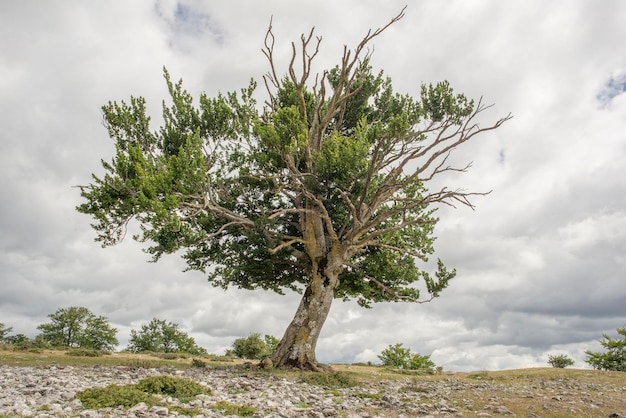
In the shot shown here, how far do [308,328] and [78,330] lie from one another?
47905mm

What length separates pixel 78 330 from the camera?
57.9 meters

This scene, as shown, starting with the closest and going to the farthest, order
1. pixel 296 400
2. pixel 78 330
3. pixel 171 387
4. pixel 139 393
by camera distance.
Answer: pixel 139 393, pixel 171 387, pixel 296 400, pixel 78 330

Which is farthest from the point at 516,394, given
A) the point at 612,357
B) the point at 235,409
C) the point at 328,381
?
the point at 612,357

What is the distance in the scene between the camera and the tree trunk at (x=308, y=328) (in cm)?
2297

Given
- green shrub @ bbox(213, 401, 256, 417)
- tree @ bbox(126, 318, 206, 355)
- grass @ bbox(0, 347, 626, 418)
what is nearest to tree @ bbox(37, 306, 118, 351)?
tree @ bbox(126, 318, 206, 355)

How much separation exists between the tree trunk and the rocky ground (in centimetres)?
346

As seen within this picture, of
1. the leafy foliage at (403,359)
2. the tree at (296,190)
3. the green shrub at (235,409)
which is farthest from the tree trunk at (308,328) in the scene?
the leafy foliage at (403,359)

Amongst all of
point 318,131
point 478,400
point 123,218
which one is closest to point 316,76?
point 318,131

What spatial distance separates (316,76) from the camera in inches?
1035

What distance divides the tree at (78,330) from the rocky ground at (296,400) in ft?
144

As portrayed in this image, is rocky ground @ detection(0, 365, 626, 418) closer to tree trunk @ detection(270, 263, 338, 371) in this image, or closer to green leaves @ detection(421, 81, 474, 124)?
tree trunk @ detection(270, 263, 338, 371)

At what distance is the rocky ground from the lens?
1014 cm

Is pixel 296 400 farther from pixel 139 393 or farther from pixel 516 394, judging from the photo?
pixel 516 394

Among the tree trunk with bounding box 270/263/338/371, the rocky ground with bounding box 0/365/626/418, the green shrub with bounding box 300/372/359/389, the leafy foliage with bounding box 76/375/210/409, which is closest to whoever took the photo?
the rocky ground with bounding box 0/365/626/418
